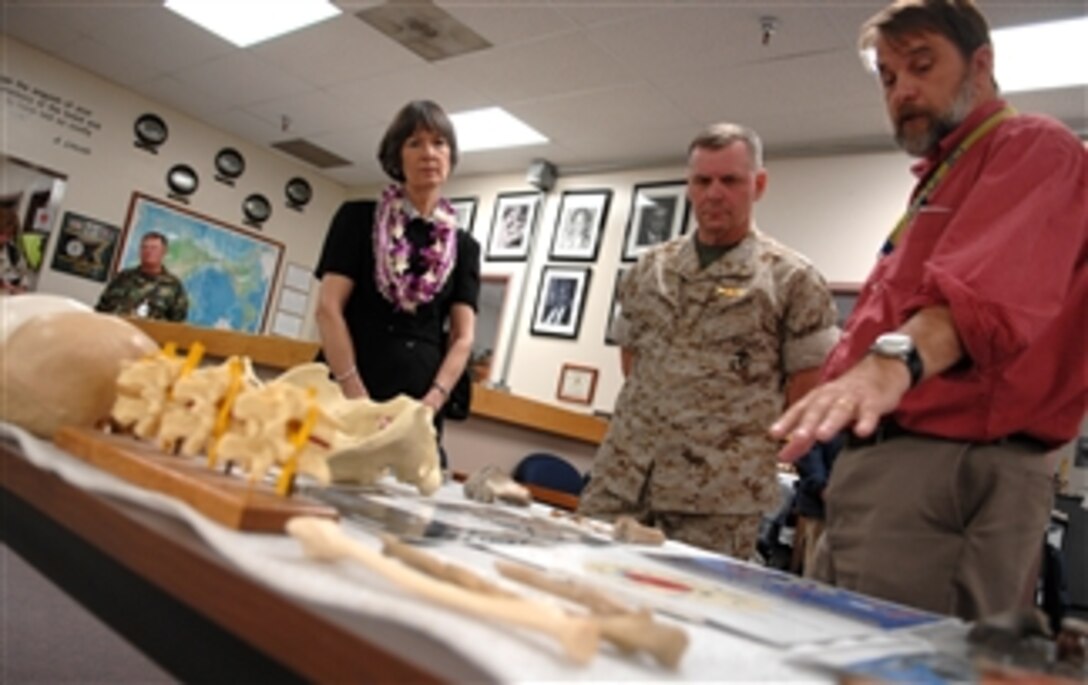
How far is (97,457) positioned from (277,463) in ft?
0.53

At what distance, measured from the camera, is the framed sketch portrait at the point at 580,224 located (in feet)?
17.5

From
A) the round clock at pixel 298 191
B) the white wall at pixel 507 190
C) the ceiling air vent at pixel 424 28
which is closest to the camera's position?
the ceiling air vent at pixel 424 28

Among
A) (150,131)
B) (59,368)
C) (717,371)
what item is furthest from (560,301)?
(59,368)

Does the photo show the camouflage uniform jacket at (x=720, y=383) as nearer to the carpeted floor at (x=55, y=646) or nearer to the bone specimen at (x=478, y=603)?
the carpeted floor at (x=55, y=646)

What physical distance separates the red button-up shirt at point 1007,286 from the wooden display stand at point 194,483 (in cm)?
72

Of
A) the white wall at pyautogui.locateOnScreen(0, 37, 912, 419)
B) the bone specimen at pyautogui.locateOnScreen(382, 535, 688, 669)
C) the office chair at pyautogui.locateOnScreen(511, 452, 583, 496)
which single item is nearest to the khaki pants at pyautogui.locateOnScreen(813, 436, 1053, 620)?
the bone specimen at pyautogui.locateOnScreen(382, 535, 688, 669)

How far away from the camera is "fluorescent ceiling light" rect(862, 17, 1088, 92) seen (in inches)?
121

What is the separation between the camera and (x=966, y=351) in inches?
35.1

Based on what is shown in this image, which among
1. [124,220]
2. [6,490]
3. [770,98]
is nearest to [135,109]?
[124,220]

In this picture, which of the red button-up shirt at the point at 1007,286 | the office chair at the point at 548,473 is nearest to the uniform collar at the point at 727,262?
the red button-up shirt at the point at 1007,286

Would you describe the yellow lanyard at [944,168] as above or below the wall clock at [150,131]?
below

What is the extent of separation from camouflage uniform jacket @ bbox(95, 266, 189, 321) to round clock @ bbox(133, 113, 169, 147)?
5.92ft

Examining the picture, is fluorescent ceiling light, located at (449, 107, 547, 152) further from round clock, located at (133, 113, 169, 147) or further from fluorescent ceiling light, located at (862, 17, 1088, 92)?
fluorescent ceiling light, located at (862, 17, 1088, 92)

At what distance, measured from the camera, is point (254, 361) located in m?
3.17
